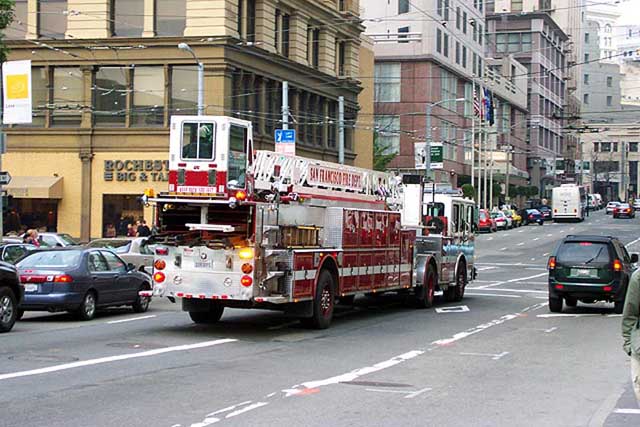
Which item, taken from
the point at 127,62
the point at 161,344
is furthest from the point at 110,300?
the point at 127,62

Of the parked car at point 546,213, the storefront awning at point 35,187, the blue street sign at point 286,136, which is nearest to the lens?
the blue street sign at point 286,136

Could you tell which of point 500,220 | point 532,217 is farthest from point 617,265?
point 532,217

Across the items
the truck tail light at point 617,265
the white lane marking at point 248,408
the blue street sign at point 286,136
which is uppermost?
the blue street sign at point 286,136

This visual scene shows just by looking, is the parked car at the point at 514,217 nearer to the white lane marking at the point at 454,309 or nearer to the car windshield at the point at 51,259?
the white lane marking at the point at 454,309

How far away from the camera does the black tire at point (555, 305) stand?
23516 mm

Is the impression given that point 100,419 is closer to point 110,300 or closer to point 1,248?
point 110,300

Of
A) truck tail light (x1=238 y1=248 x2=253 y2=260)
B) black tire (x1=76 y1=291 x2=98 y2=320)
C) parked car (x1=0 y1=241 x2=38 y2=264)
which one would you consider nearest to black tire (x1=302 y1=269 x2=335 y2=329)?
truck tail light (x1=238 y1=248 x2=253 y2=260)

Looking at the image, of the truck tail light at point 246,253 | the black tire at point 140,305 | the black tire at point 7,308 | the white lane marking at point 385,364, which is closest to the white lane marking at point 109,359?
the truck tail light at point 246,253

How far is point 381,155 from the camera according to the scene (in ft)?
259

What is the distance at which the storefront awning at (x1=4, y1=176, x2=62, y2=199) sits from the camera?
4556cm

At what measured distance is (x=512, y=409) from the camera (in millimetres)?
10953

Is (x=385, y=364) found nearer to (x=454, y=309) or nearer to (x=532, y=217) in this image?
(x=454, y=309)

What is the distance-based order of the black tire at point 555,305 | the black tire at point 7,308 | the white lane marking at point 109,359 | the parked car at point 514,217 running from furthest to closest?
the parked car at point 514,217
the black tire at point 555,305
the black tire at point 7,308
the white lane marking at point 109,359

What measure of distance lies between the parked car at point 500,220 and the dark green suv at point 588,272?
52.5m
